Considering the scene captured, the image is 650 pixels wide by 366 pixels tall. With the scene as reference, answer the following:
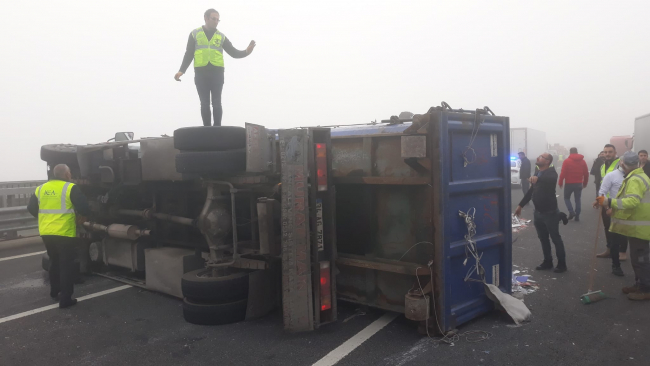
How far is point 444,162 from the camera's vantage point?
4254 mm

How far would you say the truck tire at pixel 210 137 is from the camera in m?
4.85

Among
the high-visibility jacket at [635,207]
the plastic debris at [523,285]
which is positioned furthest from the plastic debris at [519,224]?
the high-visibility jacket at [635,207]

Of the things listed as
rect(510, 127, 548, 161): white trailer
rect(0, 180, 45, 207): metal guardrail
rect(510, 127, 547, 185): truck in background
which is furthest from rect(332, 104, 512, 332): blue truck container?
rect(510, 127, 548, 161): white trailer

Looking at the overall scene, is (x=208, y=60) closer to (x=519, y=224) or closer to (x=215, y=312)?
(x=215, y=312)

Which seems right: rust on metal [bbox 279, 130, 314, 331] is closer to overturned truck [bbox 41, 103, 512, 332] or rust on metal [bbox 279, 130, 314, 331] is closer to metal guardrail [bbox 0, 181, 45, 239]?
overturned truck [bbox 41, 103, 512, 332]

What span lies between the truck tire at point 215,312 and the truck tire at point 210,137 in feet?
5.35

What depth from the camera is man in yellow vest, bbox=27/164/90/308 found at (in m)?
5.55

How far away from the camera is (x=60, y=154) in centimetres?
689

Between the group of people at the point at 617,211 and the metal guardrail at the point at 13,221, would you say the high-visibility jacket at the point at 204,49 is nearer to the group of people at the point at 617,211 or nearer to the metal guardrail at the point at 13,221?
A: the group of people at the point at 617,211

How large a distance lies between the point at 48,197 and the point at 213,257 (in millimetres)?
2289

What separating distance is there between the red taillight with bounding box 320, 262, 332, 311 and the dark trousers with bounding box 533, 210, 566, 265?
12.2ft

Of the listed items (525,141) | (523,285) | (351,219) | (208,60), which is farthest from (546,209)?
(525,141)

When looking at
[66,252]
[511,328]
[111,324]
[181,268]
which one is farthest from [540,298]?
[66,252]

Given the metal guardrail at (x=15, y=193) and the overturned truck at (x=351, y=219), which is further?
the metal guardrail at (x=15, y=193)
